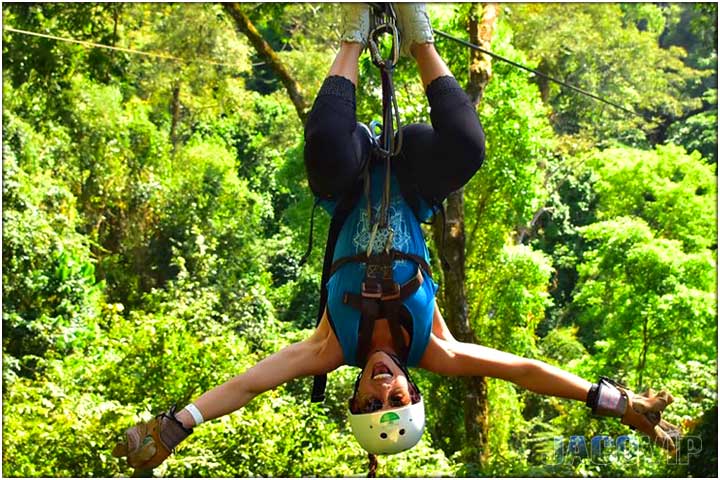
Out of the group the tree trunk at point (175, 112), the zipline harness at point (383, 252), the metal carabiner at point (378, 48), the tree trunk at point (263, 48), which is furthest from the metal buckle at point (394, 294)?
the tree trunk at point (175, 112)

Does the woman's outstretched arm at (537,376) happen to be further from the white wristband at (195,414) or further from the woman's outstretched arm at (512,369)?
the white wristband at (195,414)

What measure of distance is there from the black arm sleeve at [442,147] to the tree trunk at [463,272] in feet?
16.9

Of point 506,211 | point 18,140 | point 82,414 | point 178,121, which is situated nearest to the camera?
point 82,414

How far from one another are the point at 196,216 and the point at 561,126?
8.05 metres

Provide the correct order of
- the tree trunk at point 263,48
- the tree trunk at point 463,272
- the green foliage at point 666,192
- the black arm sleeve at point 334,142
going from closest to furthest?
the black arm sleeve at point 334,142 < the tree trunk at point 463,272 < the tree trunk at point 263,48 < the green foliage at point 666,192

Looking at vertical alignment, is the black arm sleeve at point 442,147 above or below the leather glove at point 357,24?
below

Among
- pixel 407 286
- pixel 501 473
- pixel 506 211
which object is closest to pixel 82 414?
pixel 501 473

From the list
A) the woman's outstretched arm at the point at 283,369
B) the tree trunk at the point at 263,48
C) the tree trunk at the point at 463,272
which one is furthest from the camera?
the tree trunk at the point at 263,48

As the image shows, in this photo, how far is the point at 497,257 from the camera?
1114 cm

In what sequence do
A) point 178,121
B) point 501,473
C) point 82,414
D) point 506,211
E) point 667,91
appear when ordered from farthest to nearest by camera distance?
point 667,91
point 178,121
point 506,211
point 501,473
point 82,414

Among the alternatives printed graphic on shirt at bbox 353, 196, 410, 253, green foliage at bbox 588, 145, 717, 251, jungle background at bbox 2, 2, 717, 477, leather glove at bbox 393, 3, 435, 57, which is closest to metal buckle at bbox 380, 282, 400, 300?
printed graphic on shirt at bbox 353, 196, 410, 253

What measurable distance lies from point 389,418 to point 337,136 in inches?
30.1

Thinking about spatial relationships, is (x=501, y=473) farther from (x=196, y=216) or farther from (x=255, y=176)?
(x=255, y=176)

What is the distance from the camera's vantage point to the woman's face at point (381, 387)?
300cm
